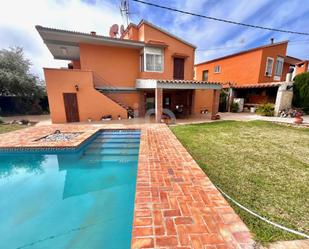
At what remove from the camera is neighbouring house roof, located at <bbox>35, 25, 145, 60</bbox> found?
9691 mm

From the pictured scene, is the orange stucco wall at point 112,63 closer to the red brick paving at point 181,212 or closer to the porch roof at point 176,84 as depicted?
the porch roof at point 176,84

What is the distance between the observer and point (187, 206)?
98.5 inches

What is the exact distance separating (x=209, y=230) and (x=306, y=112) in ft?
57.9

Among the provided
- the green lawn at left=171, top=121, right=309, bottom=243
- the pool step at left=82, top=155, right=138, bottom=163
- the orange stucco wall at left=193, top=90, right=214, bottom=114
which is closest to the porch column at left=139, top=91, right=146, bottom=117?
the orange stucco wall at left=193, top=90, right=214, bottom=114

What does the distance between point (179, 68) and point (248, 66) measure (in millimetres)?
8878

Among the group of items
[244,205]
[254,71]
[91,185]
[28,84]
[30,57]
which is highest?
[30,57]

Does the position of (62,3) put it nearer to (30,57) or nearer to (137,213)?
(137,213)

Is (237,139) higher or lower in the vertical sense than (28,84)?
lower

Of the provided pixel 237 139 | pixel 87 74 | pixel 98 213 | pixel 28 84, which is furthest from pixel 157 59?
pixel 28 84

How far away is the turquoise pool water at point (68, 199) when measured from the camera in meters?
2.61

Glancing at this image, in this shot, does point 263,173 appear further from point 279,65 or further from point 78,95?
point 279,65

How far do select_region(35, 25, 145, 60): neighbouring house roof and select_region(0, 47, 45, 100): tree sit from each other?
504 cm

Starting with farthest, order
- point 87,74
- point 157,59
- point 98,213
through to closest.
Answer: point 157,59 < point 87,74 < point 98,213

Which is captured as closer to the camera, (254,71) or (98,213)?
(98,213)
